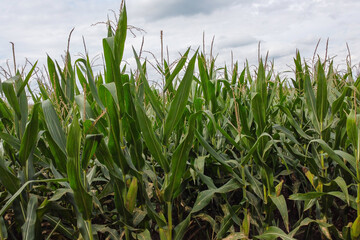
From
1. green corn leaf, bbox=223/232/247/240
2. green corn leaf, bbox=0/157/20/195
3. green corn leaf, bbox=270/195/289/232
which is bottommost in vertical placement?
green corn leaf, bbox=223/232/247/240

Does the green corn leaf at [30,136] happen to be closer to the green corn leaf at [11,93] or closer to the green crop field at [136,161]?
the green crop field at [136,161]

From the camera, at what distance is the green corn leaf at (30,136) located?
1.29m

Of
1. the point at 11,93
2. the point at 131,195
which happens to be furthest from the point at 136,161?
the point at 11,93

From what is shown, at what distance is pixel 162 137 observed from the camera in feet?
4.95

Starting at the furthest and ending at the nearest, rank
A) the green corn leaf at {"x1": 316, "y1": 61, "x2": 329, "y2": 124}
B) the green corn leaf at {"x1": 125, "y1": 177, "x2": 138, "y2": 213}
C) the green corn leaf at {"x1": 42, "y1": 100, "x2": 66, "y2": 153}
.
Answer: the green corn leaf at {"x1": 316, "y1": 61, "x2": 329, "y2": 124} < the green corn leaf at {"x1": 125, "y1": 177, "x2": 138, "y2": 213} < the green corn leaf at {"x1": 42, "y1": 100, "x2": 66, "y2": 153}

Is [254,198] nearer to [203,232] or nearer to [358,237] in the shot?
[203,232]

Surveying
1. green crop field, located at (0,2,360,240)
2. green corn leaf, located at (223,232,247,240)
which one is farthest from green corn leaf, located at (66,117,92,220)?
green corn leaf, located at (223,232,247,240)

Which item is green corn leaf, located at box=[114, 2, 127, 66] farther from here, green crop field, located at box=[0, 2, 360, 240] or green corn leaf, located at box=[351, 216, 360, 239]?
green corn leaf, located at box=[351, 216, 360, 239]

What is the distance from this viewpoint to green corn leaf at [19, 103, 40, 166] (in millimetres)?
1289

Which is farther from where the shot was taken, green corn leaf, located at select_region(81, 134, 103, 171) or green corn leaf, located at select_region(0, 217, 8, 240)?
green corn leaf, located at select_region(0, 217, 8, 240)

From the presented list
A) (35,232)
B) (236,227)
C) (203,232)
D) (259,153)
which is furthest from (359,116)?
(35,232)

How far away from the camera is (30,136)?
1.31 metres

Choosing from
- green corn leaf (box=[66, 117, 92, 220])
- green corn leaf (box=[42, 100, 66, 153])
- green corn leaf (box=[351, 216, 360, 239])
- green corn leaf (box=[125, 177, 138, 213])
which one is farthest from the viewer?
green corn leaf (box=[351, 216, 360, 239])

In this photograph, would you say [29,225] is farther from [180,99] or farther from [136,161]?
[180,99]
